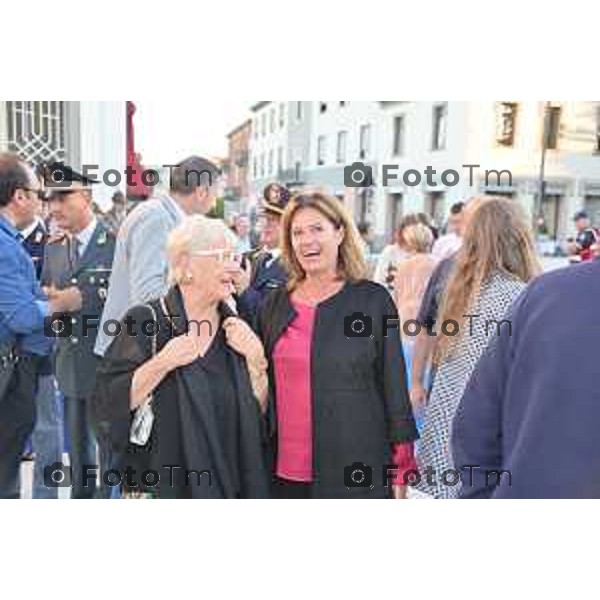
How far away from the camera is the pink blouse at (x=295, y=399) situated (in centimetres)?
217

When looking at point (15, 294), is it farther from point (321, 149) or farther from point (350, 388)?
point (321, 149)

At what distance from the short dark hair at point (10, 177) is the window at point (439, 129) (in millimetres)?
15591

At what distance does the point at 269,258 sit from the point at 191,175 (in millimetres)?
529

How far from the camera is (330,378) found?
2.17 metres

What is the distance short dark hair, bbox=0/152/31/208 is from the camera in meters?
2.90

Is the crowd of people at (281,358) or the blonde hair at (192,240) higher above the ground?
the blonde hair at (192,240)

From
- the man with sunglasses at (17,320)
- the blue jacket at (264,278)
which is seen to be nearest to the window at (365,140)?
the blue jacket at (264,278)

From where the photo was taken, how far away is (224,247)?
205 cm

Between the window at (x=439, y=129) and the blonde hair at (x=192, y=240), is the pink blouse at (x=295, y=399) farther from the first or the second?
the window at (x=439, y=129)

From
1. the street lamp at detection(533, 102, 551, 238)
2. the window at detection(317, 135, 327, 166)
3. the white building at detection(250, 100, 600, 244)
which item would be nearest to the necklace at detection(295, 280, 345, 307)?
the street lamp at detection(533, 102, 551, 238)

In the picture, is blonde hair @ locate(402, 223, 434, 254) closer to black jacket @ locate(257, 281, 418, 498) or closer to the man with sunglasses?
the man with sunglasses

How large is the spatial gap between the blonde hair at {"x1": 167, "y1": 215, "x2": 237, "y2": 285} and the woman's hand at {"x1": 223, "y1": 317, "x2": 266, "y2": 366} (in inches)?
7.4

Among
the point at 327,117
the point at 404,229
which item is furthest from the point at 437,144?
the point at 404,229

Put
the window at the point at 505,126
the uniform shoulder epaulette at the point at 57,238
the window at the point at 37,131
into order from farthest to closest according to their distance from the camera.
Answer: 1. the window at the point at 505,126
2. the window at the point at 37,131
3. the uniform shoulder epaulette at the point at 57,238
